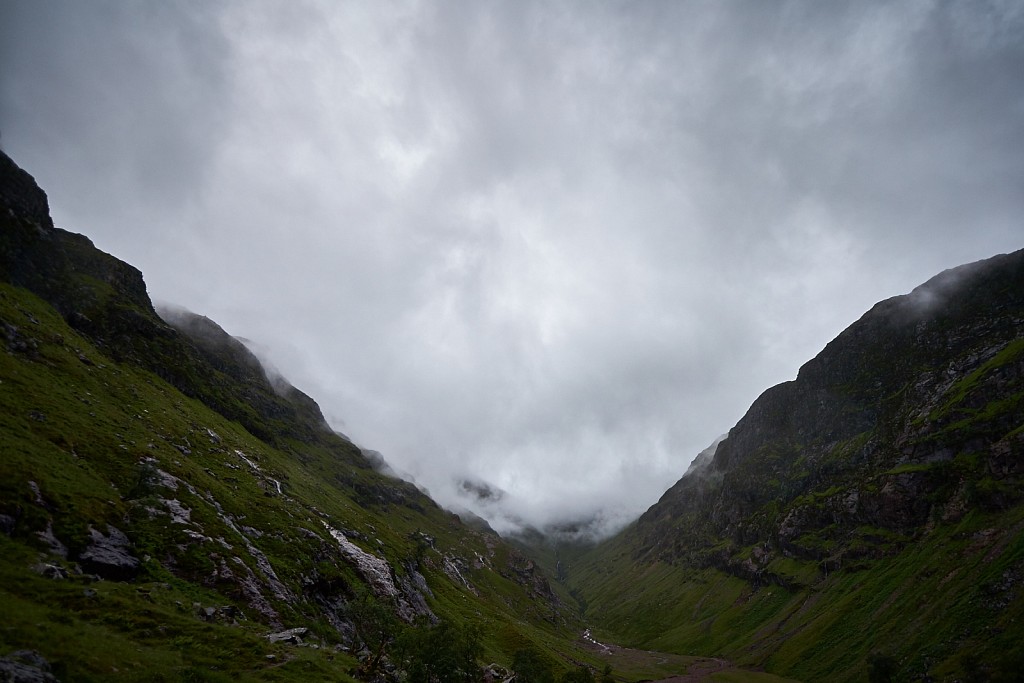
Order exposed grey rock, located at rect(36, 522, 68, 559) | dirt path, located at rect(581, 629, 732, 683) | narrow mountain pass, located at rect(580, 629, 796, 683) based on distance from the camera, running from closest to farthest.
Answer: exposed grey rock, located at rect(36, 522, 68, 559) → narrow mountain pass, located at rect(580, 629, 796, 683) → dirt path, located at rect(581, 629, 732, 683)

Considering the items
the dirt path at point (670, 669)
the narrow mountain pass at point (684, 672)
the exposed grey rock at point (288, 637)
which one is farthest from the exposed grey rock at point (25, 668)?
the dirt path at point (670, 669)

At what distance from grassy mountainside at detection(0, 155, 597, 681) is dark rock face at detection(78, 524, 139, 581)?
173 mm

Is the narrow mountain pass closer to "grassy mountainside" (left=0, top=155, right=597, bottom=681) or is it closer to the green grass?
"grassy mountainside" (left=0, top=155, right=597, bottom=681)

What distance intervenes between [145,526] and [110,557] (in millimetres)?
10449

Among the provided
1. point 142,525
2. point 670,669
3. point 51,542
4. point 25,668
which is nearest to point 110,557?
point 51,542

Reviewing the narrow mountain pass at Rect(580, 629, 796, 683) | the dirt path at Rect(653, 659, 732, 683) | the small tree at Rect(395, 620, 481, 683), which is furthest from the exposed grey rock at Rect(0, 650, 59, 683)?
the dirt path at Rect(653, 659, 732, 683)

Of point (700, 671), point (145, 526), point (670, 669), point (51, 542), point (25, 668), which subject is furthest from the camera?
point (670, 669)

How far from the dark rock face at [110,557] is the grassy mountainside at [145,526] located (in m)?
0.17

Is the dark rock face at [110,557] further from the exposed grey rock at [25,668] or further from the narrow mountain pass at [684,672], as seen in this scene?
the narrow mountain pass at [684,672]

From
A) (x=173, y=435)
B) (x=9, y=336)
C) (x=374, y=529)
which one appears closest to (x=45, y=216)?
(x=9, y=336)

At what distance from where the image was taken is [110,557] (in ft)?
139

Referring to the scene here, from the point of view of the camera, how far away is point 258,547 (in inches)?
2662

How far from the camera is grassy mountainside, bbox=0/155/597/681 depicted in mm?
31438

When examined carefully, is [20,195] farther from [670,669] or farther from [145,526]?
[670,669]
